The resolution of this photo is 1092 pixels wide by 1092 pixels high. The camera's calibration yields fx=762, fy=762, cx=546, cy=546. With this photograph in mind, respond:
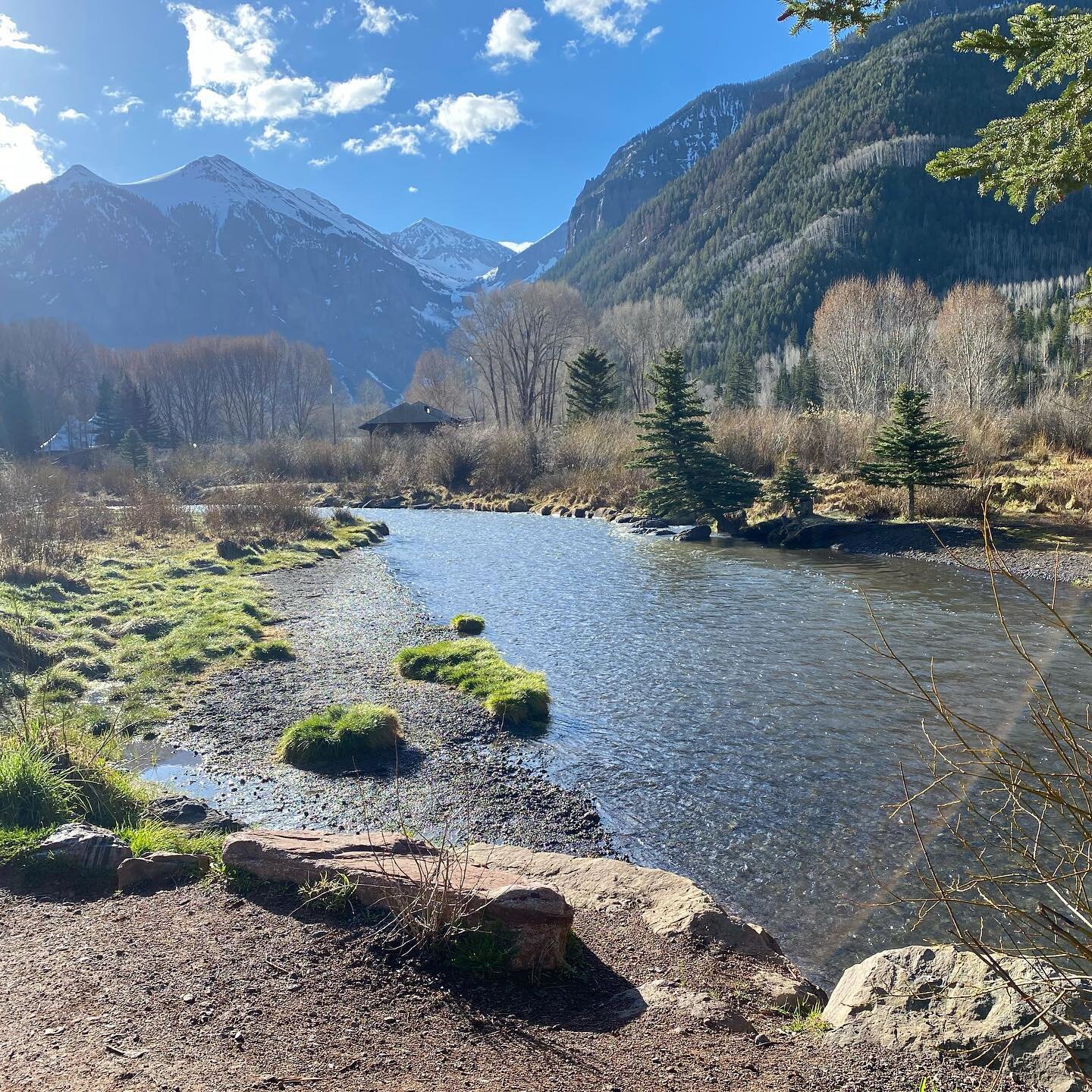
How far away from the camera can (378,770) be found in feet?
29.0

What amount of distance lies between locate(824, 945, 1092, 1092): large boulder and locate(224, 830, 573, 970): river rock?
1.55 m

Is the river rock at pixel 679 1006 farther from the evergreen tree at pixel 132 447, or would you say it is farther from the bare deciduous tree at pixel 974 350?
the evergreen tree at pixel 132 447

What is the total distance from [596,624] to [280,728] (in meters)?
7.46

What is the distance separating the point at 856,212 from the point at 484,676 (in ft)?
408

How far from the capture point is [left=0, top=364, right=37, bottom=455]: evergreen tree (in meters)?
72.6

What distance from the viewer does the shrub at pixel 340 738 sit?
29.5 feet

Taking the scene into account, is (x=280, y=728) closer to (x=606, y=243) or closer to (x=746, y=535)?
(x=746, y=535)

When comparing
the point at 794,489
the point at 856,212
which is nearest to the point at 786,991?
the point at 794,489

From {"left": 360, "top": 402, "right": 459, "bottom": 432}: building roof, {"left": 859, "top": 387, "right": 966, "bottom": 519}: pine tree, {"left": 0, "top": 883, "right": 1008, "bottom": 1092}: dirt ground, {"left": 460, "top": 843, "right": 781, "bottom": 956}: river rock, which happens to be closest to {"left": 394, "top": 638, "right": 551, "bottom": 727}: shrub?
{"left": 460, "top": 843, "right": 781, "bottom": 956}: river rock

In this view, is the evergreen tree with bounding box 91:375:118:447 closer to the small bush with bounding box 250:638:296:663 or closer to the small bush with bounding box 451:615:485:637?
the small bush with bounding box 250:638:296:663

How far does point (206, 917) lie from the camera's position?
4703 mm

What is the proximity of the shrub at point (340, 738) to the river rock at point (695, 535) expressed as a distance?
20550 millimetres

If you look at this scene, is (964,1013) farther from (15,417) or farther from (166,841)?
(15,417)

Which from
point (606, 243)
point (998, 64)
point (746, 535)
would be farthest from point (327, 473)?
point (606, 243)
